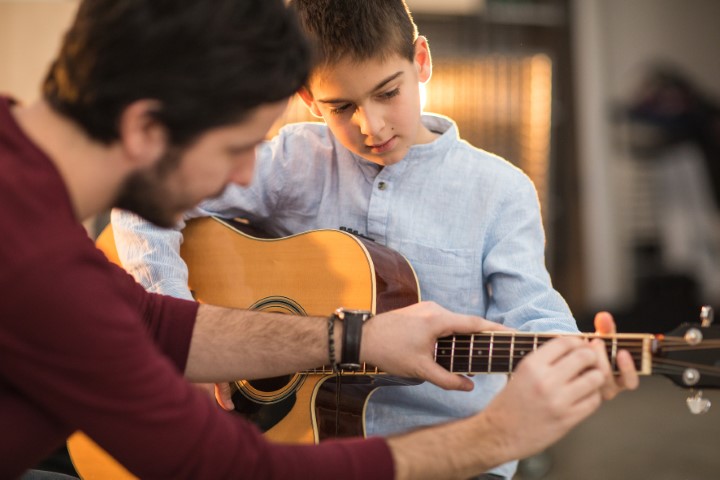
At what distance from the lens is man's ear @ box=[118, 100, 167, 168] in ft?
3.91

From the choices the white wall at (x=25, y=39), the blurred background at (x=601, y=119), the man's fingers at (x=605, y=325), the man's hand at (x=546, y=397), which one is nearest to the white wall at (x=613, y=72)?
the blurred background at (x=601, y=119)

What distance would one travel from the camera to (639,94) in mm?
6352

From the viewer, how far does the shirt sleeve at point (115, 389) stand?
1105 mm

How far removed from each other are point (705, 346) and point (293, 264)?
34.6 inches

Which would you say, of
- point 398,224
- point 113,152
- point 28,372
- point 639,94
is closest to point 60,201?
point 113,152

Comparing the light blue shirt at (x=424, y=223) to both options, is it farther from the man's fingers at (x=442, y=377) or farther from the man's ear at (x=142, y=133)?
the man's ear at (x=142, y=133)

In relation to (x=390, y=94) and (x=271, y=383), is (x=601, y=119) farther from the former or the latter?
(x=271, y=383)

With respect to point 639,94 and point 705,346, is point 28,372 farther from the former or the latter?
A: point 639,94

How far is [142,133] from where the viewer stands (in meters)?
1.22

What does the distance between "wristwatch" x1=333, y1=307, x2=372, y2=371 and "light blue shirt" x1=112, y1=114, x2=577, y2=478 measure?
300 mm

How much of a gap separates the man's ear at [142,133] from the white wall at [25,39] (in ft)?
14.7

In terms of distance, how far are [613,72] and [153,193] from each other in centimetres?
563

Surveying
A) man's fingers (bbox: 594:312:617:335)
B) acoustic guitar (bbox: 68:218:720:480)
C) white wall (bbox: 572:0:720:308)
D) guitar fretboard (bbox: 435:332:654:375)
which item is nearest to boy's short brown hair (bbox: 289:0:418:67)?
acoustic guitar (bbox: 68:218:720:480)

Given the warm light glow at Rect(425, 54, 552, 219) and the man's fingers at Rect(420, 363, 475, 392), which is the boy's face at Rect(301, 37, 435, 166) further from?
the warm light glow at Rect(425, 54, 552, 219)
